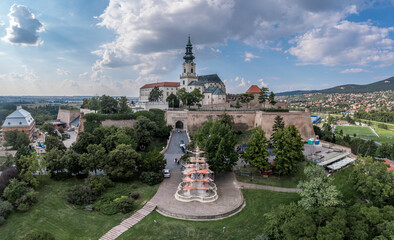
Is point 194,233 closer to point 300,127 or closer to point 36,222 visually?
point 36,222

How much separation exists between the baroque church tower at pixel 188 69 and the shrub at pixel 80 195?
160 ft

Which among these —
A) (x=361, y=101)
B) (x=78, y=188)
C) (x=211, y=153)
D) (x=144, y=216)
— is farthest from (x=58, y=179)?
(x=361, y=101)

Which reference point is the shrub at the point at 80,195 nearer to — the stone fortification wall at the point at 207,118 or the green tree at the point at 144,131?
the green tree at the point at 144,131

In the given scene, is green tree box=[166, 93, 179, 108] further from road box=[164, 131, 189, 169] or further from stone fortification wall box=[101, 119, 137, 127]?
stone fortification wall box=[101, 119, 137, 127]

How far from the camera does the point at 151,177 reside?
2444cm

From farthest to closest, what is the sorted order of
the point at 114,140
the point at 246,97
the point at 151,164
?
the point at 246,97 < the point at 114,140 < the point at 151,164

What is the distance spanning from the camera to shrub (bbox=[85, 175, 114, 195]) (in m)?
21.8

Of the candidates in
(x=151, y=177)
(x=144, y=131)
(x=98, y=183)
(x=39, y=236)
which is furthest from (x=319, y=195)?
(x=144, y=131)

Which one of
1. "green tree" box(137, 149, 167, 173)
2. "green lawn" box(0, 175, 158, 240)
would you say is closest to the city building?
"green lawn" box(0, 175, 158, 240)

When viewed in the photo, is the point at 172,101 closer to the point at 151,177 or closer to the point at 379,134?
the point at 151,177

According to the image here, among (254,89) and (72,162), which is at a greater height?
(254,89)

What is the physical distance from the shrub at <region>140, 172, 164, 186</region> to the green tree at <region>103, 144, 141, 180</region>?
1.32 m

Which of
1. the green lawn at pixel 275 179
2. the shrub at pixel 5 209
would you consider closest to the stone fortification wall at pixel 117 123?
the shrub at pixel 5 209

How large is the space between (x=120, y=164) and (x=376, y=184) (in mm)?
24208
